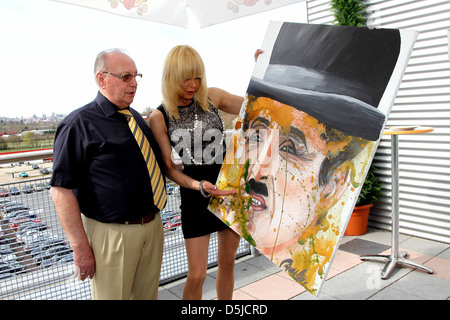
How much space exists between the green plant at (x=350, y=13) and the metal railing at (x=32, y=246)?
3119mm

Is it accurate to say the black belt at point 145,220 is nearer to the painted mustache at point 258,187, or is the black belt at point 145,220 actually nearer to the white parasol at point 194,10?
the painted mustache at point 258,187

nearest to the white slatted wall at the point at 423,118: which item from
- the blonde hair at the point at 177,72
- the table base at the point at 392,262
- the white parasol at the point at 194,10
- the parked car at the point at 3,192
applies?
the table base at the point at 392,262

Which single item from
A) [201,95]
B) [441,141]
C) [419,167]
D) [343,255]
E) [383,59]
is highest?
[383,59]

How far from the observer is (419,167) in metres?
3.52

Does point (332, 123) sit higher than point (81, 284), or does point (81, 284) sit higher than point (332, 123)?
point (332, 123)

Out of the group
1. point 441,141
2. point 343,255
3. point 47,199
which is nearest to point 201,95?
point 47,199

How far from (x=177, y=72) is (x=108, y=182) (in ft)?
1.88

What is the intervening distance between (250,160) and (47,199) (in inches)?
54.7

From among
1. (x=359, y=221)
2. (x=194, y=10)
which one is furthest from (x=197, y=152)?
(x=359, y=221)

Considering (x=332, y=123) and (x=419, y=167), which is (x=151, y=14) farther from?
(x=419, y=167)

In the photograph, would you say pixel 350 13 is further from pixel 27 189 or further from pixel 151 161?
pixel 27 189

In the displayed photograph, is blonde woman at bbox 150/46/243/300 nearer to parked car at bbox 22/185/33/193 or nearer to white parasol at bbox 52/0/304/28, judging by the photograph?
white parasol at bbox 52/0/304/28

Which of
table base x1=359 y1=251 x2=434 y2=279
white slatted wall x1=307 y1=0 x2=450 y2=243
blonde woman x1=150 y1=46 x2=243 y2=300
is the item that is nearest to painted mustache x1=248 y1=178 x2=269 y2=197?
blonde woman x1=150 y1=46 x2=243 y2=300

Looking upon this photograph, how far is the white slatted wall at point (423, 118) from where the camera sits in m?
3.26
